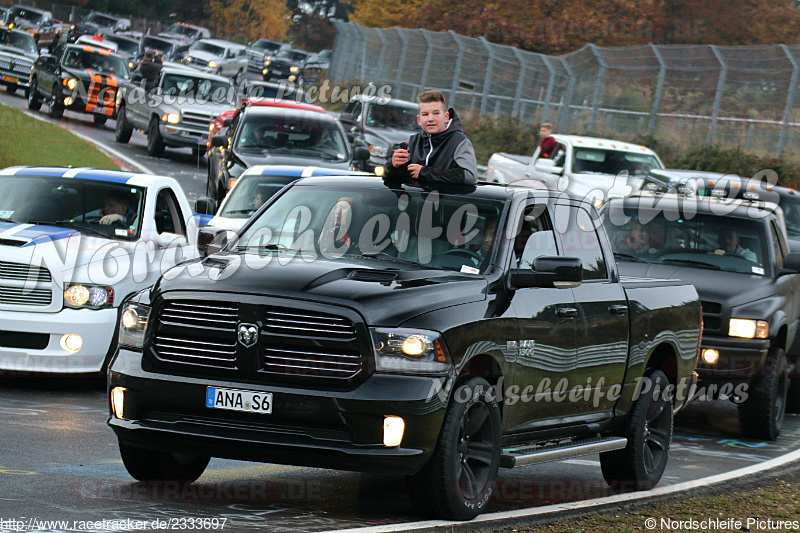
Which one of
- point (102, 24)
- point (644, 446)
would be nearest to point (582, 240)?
point (644, 446)

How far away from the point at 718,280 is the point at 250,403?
6.94 meters

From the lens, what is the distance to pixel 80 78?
3725 cm

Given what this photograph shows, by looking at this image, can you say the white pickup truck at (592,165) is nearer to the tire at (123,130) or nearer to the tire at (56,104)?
the tire at (123,130)

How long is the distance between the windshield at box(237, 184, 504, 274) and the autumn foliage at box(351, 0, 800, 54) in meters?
55.3

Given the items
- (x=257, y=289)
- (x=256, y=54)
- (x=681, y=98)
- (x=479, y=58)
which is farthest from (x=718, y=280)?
(x=256, y=54)

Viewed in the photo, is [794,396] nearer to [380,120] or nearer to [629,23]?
[380,120]

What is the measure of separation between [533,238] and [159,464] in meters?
2.64

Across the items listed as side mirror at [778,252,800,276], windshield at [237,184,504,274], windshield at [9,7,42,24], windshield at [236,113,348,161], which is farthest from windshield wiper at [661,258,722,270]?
windshield at [9,7,42,24]

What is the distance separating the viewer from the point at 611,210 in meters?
14.4

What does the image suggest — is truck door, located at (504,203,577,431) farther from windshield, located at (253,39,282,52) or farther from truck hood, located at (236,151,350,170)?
windshield, located at (253,39,282,52)

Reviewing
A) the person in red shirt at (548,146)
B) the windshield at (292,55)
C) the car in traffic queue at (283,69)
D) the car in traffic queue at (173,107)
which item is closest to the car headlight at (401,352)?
the person in red shirt at (548,146)

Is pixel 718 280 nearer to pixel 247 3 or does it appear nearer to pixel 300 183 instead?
pixel 300 183

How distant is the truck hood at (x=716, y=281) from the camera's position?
12.7 m

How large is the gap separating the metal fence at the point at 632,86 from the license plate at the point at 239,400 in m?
27.4
